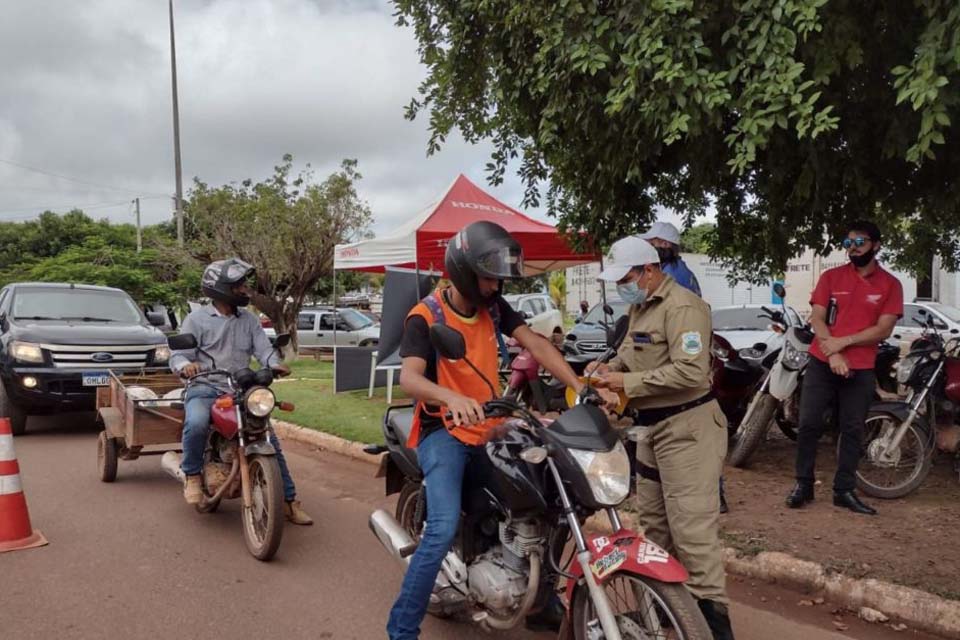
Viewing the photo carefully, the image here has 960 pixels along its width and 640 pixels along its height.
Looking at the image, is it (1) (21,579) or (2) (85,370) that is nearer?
(1) (21,579)

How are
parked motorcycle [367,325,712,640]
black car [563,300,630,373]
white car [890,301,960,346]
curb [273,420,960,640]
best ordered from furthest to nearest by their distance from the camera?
white car [890,301,960,346]
black car [563,300,630,373]
curb [273,420,960,640]
parked motorcycle [367,325,712,640]

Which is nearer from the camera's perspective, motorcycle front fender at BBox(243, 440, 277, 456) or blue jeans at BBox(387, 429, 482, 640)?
blue jeans at BBox(387, 429, 482, 640)

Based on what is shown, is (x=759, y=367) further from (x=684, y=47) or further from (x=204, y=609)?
(x=204, y=609)

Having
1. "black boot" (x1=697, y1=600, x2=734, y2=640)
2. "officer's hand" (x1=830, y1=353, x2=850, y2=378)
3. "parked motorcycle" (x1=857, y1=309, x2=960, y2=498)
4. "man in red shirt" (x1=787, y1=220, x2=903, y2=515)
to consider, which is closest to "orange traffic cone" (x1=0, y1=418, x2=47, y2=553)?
"black boot" (x1=697, y1=600, x2=734, y2=640)

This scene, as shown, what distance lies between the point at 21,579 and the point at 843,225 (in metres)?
6.74

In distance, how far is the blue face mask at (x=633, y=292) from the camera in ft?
11.1

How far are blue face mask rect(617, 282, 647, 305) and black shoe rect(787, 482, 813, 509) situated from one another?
2696mm

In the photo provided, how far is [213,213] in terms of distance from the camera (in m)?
21.6

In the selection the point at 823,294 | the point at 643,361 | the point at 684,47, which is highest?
the point at 684,47

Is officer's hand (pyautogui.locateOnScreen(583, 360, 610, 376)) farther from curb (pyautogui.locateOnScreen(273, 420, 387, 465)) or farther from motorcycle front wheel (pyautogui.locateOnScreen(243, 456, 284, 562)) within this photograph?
curb (pyautogui.locateOnScreen(273, 420, 387, 465))

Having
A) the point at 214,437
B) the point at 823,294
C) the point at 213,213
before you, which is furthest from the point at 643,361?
the point at 213,213

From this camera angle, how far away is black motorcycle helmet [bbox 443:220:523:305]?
9.77ft

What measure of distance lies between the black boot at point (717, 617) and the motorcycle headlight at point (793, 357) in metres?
3.20

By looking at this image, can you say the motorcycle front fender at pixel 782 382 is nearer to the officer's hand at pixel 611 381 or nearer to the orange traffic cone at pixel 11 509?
the officer's hand at pixel 611 381
